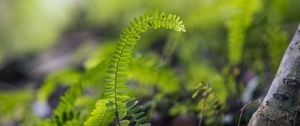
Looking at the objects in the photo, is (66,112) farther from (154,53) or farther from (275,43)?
(154,53)

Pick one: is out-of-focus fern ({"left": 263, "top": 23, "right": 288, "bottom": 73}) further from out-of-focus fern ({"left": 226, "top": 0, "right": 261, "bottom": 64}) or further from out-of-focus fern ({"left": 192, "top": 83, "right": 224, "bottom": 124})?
out-of-focus fern ({"left": 192, "top": 83, "right": 224, "bottom": 124})

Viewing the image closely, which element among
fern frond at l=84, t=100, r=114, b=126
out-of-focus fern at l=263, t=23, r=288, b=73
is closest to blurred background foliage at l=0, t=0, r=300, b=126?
out-of-focus fern at l=263, t=23, r=288, b=73

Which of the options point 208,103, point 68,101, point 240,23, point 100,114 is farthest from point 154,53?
point 100,114

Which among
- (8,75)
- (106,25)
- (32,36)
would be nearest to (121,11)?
(106,25)

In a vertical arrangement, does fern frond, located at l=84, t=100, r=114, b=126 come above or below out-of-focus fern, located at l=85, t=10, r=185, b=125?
below

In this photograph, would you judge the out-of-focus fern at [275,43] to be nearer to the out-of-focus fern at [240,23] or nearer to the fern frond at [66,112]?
the out-of-focus fern at [240,23]

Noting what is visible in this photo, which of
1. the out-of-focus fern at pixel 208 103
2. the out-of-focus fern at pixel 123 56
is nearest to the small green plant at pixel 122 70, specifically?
the out-of-focus fern at pixel 123 56
